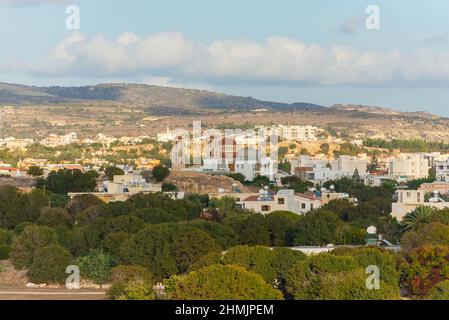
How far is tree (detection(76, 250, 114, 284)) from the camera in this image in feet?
128

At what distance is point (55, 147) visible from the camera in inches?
5103

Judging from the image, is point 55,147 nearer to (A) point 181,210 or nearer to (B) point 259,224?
(A) point 181,210

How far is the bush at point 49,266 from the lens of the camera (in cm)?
3959

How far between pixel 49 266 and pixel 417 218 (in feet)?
55.1

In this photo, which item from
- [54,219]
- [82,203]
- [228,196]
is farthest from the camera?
[228,196]

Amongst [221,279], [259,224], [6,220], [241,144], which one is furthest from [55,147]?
[221,279]

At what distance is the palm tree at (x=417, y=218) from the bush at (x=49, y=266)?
1436 centimetres

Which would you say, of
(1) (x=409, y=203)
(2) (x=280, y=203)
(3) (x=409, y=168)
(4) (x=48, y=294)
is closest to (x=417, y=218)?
(1) (x=409, y=203)

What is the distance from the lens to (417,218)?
49.2 metres

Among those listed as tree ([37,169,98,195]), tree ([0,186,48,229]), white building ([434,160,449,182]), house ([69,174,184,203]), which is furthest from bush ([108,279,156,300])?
white building ([434,160,449,182])

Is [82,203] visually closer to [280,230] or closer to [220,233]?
[280,230]

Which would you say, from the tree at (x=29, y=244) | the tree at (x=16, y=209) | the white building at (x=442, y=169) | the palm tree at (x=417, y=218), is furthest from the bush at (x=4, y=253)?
the white building at (x=442, y=169)

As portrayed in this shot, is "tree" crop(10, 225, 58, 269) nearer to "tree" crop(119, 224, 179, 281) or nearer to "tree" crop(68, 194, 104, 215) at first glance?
"tree" crop(119, 224, 179, 281)
